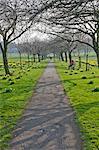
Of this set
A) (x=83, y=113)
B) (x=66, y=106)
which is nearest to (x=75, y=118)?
(x=83, y=113)

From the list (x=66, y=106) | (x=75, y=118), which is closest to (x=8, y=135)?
(x=75, y=118)

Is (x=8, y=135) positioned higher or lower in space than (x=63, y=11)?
lower

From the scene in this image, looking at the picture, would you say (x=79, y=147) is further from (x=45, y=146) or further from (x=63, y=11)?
(x=63, y=11)

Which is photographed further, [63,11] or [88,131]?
[63,11]

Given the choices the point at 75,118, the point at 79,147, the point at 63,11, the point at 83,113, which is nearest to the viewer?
the point at 79,147

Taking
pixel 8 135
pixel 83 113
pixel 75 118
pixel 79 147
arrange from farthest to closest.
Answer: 1. pixel 83 113
2. pixel 75 118
3. pixel 8 135
4. pixel 79 147

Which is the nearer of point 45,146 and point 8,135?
point 45,146

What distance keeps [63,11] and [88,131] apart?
5888 millimetres

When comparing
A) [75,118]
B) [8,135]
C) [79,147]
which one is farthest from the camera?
[75,118]

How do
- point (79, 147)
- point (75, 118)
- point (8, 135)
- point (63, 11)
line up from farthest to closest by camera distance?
point (63, 11) → point (75, 118) → point (8, 135) → point (79, 147)

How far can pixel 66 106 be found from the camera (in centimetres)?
1297

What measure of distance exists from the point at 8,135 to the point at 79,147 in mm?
2111

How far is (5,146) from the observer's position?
7.43m

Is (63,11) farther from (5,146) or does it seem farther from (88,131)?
(5,146)
